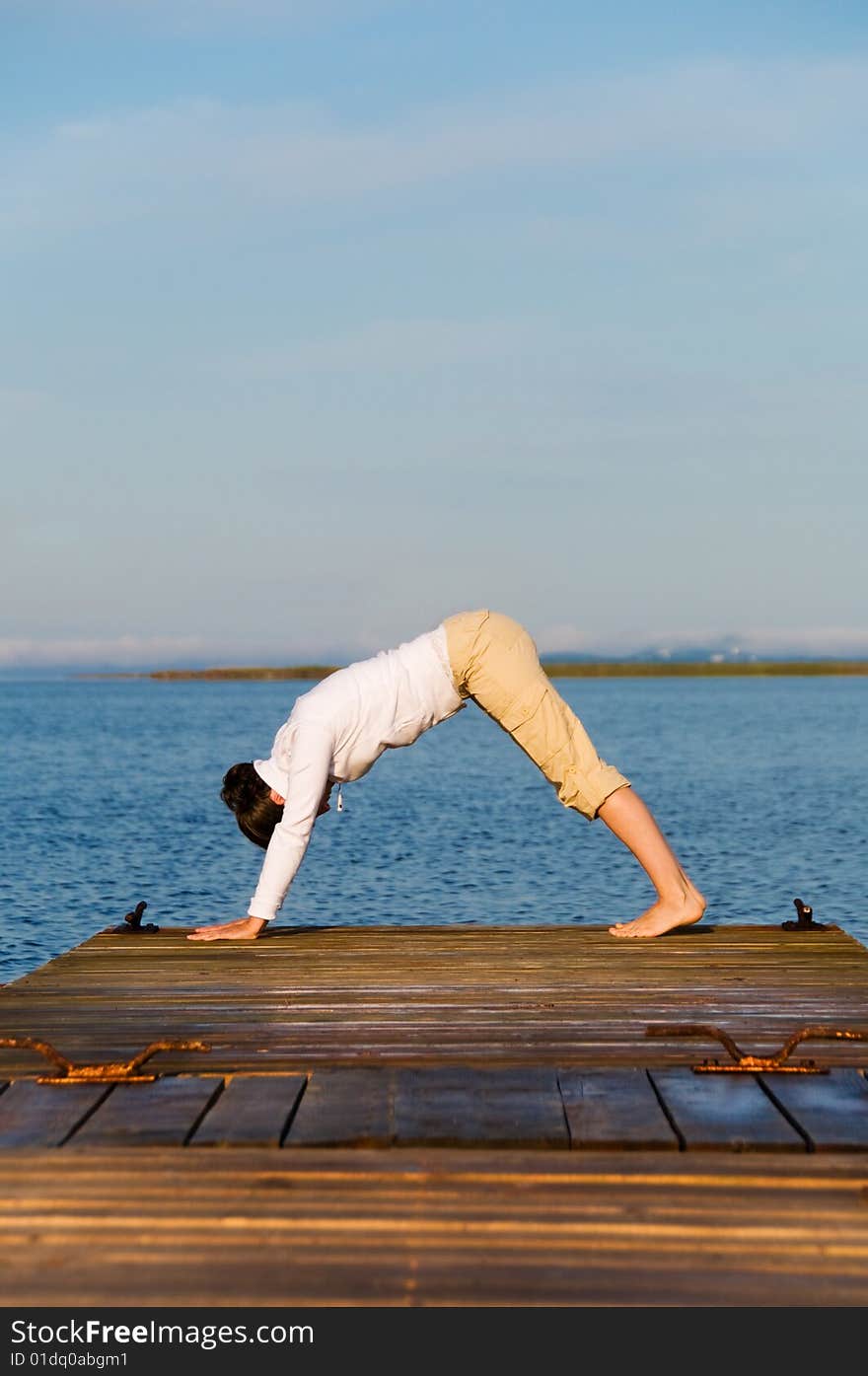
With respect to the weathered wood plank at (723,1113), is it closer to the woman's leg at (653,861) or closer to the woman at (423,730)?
the woman's leg at (653,861)

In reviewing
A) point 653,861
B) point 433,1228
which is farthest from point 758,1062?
point 653,861

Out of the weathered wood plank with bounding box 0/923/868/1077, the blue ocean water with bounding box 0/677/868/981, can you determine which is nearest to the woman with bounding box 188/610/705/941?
the weathered wood plank with bounding box 0/923/868/1077

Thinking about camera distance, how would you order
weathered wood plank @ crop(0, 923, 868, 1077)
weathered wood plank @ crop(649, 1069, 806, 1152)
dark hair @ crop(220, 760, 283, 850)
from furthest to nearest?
dark hair @ crop(220, 760, 283, 850) → weathered wood plank @ crop(0, 923, 868, 1077) → weathered wood plank @ crop(649, 1069, 806, 1152)

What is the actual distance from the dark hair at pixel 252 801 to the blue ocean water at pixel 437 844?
4692 millimetres

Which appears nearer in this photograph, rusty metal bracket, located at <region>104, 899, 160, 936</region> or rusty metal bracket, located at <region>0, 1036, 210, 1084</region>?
rusty metal bracket, located at <region>0, 1036, 210, 1084</region>

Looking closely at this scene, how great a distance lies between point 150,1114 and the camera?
357 cm

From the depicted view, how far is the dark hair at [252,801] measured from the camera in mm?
6086

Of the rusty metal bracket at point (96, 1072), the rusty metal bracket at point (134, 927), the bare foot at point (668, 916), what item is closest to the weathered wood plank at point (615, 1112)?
the rusty metal bracket at point (96, 1072)

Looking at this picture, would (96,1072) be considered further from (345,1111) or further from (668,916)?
(668,916)

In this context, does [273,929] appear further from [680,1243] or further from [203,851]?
[203,851]

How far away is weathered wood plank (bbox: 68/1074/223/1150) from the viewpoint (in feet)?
11.1

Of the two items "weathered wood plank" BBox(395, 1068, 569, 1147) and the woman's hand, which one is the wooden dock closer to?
"weathered wood plank" BBox(395, 1068, 569, 1147)

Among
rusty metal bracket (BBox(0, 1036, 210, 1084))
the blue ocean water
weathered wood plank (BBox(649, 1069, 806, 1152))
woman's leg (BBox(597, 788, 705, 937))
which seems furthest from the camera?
the blue ocean water

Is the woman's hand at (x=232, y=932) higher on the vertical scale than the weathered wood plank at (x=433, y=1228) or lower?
lower
